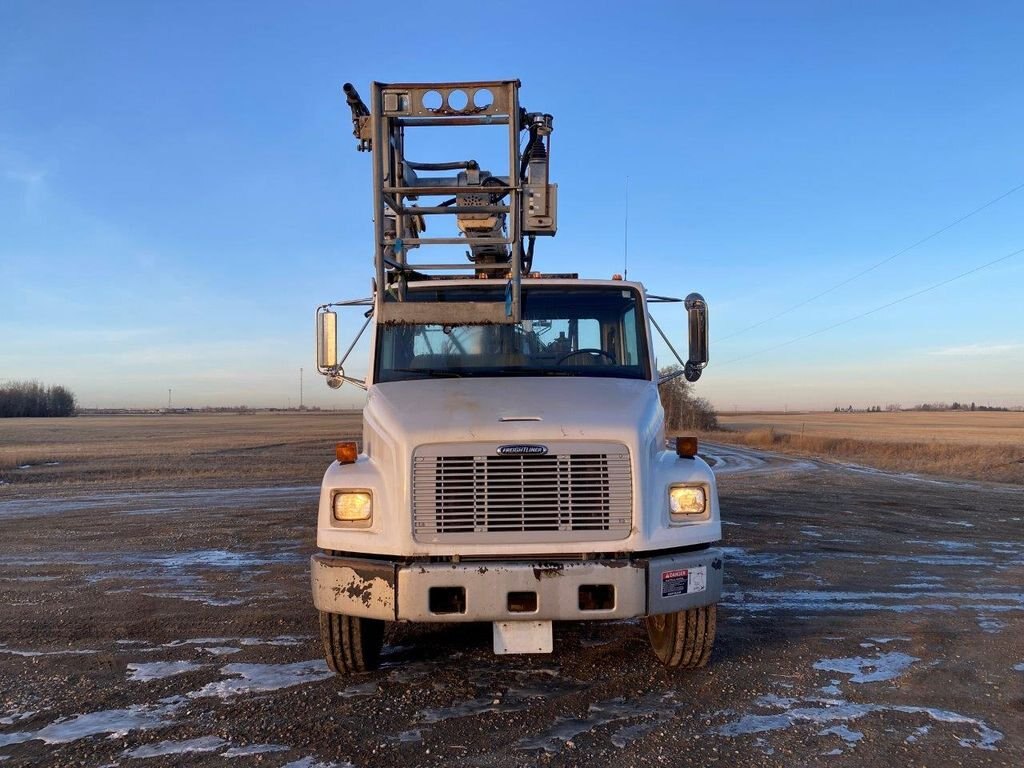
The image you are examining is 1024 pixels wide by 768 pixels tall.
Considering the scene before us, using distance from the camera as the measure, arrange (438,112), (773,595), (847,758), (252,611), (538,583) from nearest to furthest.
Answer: (847,758) < (538,583) < (438,112) < (252,611) < (773,595)

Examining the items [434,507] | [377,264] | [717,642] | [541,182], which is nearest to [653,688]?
[717,642]

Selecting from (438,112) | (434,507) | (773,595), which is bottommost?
(773,595)

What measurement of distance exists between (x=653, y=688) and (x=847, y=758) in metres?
1.21

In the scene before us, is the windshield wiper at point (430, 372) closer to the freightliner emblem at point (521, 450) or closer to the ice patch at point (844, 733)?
the freightliner emblem at point (521, 450)

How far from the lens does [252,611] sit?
6352 millimetres

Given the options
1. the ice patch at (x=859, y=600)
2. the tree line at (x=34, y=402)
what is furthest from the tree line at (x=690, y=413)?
the tree line at (x=34, y=402)

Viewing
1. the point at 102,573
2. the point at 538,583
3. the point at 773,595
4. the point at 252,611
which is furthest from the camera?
the point at 102,573

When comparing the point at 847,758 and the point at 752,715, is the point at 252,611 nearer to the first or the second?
the point at 752,715

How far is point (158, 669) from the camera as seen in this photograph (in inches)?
193

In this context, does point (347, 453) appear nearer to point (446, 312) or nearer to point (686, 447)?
point (446, 312)

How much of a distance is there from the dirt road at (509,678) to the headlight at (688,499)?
1091mm

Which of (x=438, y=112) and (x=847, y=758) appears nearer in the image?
(x=847, y=758)

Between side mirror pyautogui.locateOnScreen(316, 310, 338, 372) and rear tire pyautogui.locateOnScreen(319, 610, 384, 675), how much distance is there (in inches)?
82.7

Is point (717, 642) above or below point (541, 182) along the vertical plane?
below
